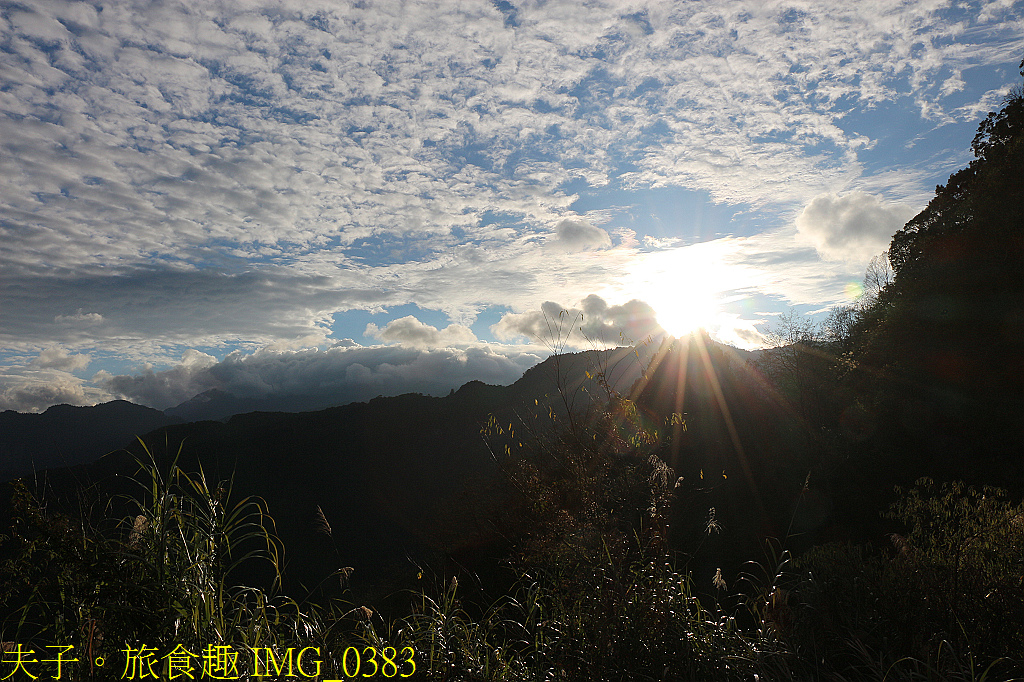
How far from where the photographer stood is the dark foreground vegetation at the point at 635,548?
233cm

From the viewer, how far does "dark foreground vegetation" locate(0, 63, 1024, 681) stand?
2332 mm

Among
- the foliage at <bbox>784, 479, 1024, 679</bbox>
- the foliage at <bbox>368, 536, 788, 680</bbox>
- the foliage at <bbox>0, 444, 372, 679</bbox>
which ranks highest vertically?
the foliage at <bbox>0, 444, 372, 679</bbox>

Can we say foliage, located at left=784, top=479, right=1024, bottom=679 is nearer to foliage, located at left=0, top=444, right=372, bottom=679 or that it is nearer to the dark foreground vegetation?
the dark foreground vegetation

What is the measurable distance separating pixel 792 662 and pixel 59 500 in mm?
4888

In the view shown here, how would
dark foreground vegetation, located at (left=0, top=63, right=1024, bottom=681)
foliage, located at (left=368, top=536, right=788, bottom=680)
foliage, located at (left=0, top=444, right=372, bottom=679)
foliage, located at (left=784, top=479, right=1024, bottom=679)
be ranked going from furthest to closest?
foliage, located at (left=784, top=479, right=1024, bottom=679) → foliage, located at (left=368, top=536, right=788, bottom=680) → dark foreground vegetation, located at (left=0, top=63, right=1024, bottom=681) → foliage, located at (left=0, top=444, right=372, bottom=679)

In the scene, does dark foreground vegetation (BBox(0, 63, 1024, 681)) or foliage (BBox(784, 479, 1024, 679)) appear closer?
dark foreground vegetation (BBox(0, 63, 1024, 681))

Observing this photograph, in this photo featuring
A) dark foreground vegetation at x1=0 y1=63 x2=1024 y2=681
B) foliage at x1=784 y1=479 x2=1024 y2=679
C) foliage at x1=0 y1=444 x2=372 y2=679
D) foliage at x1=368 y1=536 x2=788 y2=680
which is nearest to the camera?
foliage at x1=0 y1=444 x2=372 y2=679

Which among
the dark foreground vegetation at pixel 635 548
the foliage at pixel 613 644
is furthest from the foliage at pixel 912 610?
the foliage at pixel 613 644

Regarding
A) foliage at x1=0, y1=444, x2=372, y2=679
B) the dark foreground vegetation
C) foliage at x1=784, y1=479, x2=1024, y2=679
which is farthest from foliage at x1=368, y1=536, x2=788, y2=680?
foliage at x1=0, y1=444, x2=372, y2=679

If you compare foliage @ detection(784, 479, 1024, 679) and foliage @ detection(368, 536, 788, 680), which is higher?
foliage @ detection(368, 536, 788, 680)

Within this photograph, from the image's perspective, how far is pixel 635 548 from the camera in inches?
219

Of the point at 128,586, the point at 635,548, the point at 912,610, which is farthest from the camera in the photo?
the point at 635,548

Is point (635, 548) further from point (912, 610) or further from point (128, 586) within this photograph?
point (128, 586)

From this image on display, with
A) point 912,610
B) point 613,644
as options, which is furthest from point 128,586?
point 912,610
